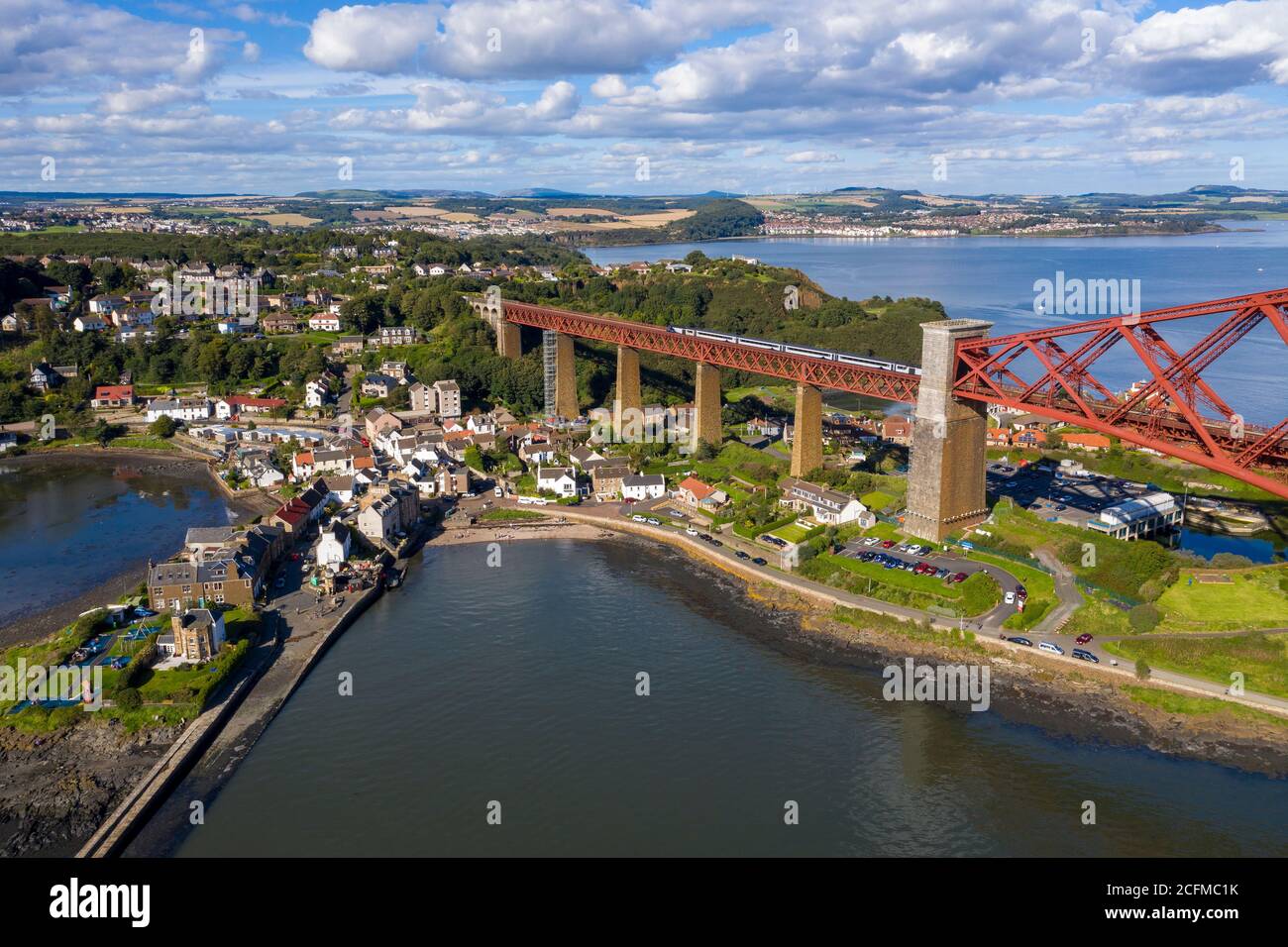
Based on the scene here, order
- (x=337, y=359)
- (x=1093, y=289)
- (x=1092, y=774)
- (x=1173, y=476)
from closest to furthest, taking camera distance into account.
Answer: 1. (x=1092, y=774)
2. (x=1173, y=476)
3. (x=337, y=359)
4. (x=1093, y=289)

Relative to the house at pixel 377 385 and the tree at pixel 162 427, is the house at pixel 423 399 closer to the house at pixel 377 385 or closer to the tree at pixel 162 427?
the house at pixel 377 385

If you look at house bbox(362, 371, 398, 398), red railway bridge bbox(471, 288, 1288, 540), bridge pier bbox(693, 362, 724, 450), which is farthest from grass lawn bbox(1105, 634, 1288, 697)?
house bbox(362, 371, 398, 398)

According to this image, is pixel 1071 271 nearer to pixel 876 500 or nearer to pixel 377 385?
pixel 377 385

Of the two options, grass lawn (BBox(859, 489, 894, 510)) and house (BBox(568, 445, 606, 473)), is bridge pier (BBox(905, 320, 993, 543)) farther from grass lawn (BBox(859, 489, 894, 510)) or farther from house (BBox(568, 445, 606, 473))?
house (BBox(568, 445, 606, 473))

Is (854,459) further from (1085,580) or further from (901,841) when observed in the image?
(901,841)

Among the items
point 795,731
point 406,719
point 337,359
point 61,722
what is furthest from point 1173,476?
point 337,359

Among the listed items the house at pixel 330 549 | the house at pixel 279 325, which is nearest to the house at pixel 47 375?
the house at pixel 279 325

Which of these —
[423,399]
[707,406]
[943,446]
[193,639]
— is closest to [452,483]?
[707,406]
